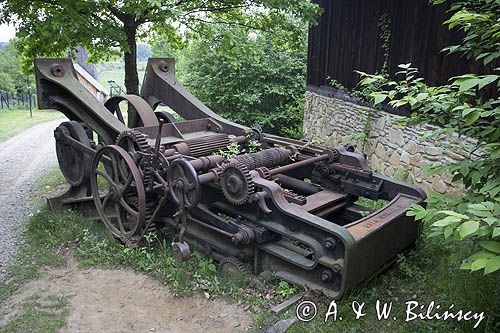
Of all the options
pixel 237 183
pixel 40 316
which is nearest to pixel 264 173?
pixel 237 183

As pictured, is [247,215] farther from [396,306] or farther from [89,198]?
[89,198]

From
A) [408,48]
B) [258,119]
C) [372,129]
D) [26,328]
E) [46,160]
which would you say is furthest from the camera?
[258,119]

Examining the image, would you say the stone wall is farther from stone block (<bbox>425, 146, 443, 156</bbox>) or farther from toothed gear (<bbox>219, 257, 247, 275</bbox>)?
toothed gear (<bbox>219, 257, 247, 275</bbox>)

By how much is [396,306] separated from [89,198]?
13.4ft

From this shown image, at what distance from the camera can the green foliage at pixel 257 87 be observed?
1213 cm

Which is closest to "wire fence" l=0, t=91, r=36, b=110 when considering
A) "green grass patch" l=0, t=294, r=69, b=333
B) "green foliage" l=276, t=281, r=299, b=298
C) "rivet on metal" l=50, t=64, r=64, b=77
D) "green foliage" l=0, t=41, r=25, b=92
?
"green foliage" l=0, t=41, r=25, b=92

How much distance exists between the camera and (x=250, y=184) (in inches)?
153

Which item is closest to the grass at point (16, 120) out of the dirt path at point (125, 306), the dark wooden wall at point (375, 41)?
the dark wooden wall at point (375, 41)

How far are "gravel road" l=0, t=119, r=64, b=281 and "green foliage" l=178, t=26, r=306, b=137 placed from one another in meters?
4.63

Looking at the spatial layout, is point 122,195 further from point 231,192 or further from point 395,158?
point 395,158

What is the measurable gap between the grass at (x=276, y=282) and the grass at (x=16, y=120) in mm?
9449

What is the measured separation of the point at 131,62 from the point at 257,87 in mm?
4491

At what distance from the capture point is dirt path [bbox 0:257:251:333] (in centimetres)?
367

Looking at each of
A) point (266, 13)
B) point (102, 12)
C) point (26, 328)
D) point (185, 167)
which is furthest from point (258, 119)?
point (26, 328)
